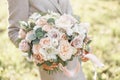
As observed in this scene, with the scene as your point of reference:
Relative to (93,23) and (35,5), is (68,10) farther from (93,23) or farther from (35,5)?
(93,23)

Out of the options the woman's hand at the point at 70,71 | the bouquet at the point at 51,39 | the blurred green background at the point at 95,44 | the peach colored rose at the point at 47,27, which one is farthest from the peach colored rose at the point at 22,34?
the blurred green background at the point at 95,44

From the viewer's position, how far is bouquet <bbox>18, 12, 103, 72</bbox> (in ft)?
7.02

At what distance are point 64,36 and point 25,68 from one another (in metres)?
2.69

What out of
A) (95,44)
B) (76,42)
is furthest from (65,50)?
(95,44)

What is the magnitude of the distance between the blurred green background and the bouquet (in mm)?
2031

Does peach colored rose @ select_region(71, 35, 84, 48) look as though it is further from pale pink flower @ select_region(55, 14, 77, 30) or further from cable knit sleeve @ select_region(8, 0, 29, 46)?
cable knit sleeve @ select_region(8, 0, 29, 46)

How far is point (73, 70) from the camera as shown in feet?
7.80

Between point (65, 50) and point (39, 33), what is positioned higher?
point (39, 33)

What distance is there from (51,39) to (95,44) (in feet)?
11.1

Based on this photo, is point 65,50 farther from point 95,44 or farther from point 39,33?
point 95,44

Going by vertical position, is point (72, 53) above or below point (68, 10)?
below

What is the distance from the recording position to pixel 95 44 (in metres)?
5.49

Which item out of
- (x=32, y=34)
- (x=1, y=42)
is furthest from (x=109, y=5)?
(x=32, y=34)

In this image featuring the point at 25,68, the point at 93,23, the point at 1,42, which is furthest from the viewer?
the point at 93,23
